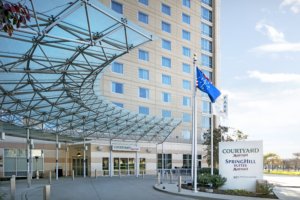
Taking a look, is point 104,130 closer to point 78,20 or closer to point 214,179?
point 214,179

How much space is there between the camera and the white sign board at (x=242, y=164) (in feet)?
74.9

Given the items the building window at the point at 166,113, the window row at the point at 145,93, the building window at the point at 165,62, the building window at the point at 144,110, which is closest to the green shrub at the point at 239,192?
the window row at the point at 145,93

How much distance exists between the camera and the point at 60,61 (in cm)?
1788

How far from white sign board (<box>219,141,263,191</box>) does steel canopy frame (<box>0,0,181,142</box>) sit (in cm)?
947

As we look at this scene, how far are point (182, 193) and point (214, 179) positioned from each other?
2.83m

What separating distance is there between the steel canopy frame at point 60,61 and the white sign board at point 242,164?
9470mm

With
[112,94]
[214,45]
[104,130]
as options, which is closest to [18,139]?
[104,130]

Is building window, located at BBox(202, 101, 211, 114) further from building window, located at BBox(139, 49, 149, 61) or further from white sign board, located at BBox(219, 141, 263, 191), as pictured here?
white sign board, located at BBox(219, 141, 263, 191)

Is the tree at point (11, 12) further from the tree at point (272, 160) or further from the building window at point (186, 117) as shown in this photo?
the tree at point (272, 160)

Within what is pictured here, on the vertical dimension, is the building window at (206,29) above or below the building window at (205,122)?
above

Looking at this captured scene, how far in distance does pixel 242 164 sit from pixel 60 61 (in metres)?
12.5

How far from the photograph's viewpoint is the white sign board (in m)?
22.8

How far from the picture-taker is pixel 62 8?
1244 cm

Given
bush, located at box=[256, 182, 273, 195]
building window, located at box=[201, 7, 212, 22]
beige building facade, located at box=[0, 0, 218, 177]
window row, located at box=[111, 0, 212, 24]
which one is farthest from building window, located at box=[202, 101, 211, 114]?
bush, located at box=[256, 182, 273, 195]
